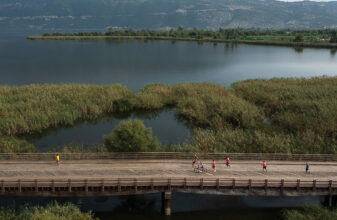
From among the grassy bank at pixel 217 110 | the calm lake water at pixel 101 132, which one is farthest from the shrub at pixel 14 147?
the calm lake water at pixel 101 132

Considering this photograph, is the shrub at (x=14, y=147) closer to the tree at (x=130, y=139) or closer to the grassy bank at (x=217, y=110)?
the grassy bank at (x=217, y=110)

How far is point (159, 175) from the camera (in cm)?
2806

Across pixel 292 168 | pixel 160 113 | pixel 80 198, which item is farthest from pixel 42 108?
pixel 292 168

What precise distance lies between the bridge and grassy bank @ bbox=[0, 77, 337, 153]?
4738 mm

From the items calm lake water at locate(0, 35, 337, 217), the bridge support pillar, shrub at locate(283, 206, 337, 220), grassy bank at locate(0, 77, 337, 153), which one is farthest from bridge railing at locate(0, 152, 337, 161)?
shrub at locate(283, 206, 337, 220)

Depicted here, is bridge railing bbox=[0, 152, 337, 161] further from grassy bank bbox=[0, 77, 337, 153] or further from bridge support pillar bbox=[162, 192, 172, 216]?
bridge support pillar bbox=[162, 192, 172, 216]

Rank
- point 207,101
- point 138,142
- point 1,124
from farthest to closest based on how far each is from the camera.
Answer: point 207,101
point 1,124
point 138,142

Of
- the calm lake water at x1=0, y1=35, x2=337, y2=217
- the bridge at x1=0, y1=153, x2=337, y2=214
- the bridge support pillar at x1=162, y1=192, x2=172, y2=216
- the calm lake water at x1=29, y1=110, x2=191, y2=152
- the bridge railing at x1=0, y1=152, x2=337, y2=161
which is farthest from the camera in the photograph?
the calm lake water at x1=29, y1=110, x2=191, y2=152

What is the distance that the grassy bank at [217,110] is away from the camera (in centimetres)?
3800

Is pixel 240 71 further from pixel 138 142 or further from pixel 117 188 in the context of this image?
pixel 117 188

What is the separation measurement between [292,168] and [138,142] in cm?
1725

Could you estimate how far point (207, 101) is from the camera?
5491 centimetres

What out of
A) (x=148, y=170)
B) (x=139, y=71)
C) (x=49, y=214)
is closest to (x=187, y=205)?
(x=148, y=170)

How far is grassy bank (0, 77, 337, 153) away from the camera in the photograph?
38.0 meters
